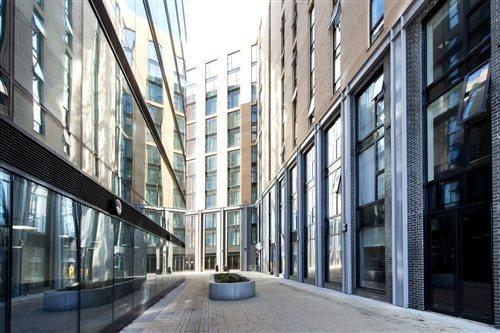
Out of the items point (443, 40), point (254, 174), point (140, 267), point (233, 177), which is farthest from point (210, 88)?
point (443, 40)

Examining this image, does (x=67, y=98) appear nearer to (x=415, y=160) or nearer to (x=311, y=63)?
(x=415, y=160)

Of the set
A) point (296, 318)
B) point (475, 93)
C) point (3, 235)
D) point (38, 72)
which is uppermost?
point (475, 93)

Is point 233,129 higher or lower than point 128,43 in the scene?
higher

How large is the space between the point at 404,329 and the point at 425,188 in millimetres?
4567

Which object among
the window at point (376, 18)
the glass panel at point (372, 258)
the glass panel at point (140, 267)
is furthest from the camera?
the window at point (376, 18)

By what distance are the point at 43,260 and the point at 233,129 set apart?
6410cm

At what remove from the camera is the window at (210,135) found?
7212cm

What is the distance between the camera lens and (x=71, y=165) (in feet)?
25.1

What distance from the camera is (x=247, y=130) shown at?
68.0m

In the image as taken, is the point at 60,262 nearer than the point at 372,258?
Yes

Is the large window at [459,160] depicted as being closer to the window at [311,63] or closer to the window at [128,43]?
the window at [128,43]

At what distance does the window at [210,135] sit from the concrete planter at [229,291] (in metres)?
53.4

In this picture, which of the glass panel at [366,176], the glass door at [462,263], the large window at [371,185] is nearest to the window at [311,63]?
the large window at [371,185]

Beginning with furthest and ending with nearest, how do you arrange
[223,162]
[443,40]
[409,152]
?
[223,162] < [409,152] < [443,40]
